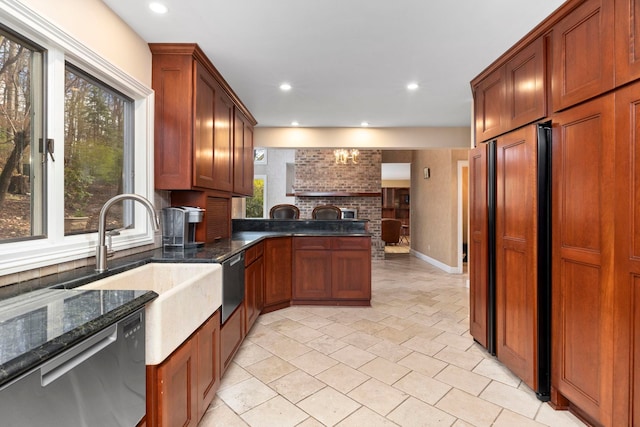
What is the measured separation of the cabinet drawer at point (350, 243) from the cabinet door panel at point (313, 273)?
0.14 metres

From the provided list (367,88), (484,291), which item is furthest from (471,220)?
(367,88)

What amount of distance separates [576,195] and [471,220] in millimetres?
1065

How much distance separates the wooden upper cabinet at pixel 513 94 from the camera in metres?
2.04

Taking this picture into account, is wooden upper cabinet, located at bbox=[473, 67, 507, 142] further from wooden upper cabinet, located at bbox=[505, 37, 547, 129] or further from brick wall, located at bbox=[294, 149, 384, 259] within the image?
brick wall, located at bbox=[294, 149, 384, 259]

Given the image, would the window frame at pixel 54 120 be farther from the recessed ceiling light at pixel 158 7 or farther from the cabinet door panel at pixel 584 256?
the cabinet door panel at pixel 584 256

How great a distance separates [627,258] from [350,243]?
8.38 ft

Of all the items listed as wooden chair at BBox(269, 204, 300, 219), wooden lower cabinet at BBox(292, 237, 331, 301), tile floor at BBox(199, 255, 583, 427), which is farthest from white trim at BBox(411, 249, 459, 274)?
wooden lower cabinet at BBox(292, 237, 331, 301)

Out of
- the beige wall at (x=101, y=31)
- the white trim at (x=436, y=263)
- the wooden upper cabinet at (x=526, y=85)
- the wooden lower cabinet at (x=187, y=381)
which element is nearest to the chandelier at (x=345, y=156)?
the white trim at (x=436, y=263)

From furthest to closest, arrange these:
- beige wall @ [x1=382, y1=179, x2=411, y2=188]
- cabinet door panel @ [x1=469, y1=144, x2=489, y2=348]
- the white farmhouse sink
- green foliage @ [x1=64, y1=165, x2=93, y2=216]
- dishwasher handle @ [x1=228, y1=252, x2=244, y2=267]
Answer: beige wall @ [x1=382, y1=179, x2=411, y2=188]
cabinet door panel @ [x1=469, y1=144, x2=489, y2=348]
dishwasher handle @ [x1=228, y1=252, x2=244, y2=267]
green foliage @ [x1=64, y1=165, x2=93, y2=216]
the white farmhouse sink

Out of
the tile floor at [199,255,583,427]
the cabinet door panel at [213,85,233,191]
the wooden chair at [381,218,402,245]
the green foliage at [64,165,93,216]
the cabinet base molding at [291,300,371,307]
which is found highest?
the cabinet door panel at [213,85,233,191]

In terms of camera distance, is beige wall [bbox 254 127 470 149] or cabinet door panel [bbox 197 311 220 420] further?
beige wall [bbox 254 127 470 149]

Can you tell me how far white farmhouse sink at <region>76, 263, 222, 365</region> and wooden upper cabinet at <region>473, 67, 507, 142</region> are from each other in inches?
93.2

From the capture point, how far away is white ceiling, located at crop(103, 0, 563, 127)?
1955 mm

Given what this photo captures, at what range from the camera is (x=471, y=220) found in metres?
2.79
